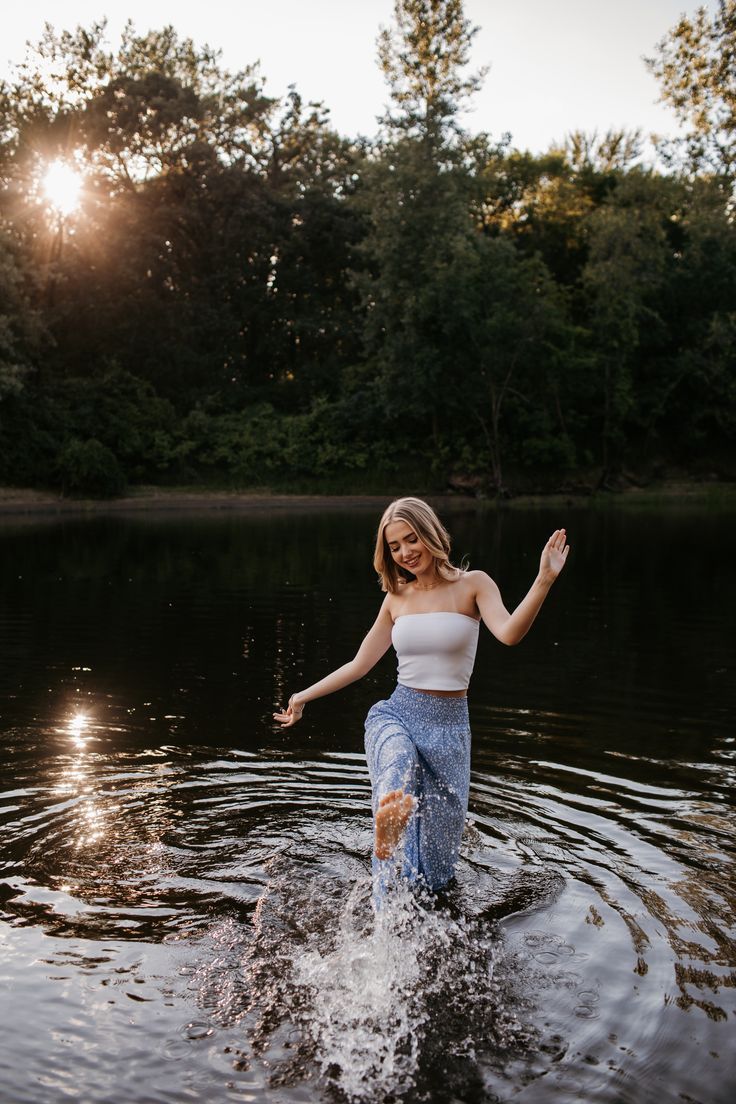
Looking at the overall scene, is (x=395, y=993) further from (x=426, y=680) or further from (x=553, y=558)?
(x=553, y=558)

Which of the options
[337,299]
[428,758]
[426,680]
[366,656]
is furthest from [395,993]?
[337,299]

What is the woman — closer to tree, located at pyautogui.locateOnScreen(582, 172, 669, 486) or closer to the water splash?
the water splash

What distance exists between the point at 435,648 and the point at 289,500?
36.8 m

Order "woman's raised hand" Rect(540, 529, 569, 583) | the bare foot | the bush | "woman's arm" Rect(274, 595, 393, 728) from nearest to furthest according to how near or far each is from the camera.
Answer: the bare foot
"woman's raised hand" Rect(540, 529, 569, 583)
"woman's arm" Rect(274, 595, 393, 728)
the bush

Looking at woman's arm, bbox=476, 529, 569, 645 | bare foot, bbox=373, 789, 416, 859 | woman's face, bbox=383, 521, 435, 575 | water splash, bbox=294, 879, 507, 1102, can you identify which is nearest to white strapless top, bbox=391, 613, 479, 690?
woman's arm, bbox=476, 529, 569, 645

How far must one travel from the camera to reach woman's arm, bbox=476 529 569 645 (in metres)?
4.45

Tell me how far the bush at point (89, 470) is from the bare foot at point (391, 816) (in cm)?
3405

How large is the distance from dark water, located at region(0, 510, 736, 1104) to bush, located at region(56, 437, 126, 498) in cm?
2501

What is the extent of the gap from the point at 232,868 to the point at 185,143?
43.9 meters

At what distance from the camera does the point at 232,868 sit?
5801 millimetres

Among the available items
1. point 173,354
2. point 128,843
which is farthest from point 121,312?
point 128,843

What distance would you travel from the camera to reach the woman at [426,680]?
478 centimetres

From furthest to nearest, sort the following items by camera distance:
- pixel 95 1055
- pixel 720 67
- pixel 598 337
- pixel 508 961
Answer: pixel 598 337 → pixel 720 67 → pixel 508 961 → pixel 95 1055

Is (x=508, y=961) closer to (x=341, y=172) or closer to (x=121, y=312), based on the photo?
(x=121, y=312)
